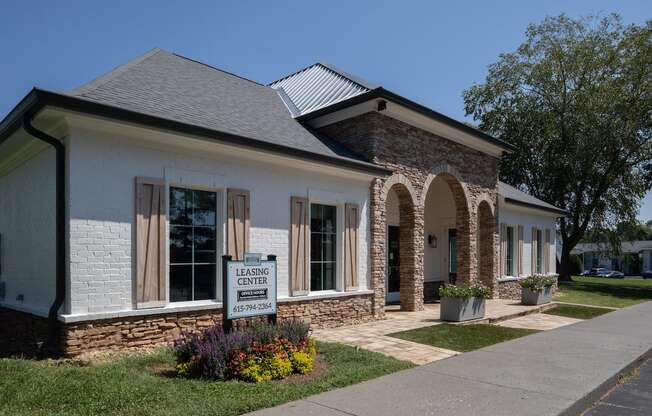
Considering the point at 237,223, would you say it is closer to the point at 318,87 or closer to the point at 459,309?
the point at 459,309

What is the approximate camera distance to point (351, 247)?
35.1 feet

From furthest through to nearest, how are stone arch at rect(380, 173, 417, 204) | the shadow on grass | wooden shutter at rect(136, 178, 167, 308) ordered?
the shadow on grass
stone arch at rect(380, 173, 417, 204)
wooden shutter at rect(136, 178, 167, 308)

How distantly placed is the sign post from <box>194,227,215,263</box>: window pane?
1477 millimetres

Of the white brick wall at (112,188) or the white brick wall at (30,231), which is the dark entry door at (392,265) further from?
the white brick wall at (30,231)

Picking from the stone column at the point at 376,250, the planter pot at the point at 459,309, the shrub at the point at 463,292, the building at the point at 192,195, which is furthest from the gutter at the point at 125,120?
the planter pot at the point at 459,309

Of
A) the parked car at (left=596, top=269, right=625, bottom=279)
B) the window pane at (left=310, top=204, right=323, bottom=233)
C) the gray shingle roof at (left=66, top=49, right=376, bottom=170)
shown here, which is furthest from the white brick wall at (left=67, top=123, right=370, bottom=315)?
the parked car at (left=596, top=269, right=625, bottom=279)

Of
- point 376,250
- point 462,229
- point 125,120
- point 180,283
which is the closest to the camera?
point 125,120

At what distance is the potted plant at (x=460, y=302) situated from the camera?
36.1 feet

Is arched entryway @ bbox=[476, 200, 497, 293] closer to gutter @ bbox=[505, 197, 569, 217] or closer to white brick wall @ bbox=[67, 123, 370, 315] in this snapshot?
gutter @ bbox=[505, 197, 569, 217]

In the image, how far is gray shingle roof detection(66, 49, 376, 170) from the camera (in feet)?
26.2

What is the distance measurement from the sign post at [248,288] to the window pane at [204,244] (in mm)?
1477

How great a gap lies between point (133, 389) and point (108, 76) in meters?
6.17

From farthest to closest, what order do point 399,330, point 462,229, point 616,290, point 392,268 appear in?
1. point 616,290
2. point 462,229
3. point 392,268
4. point 399,330

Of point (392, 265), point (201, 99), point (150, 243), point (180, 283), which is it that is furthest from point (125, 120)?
point (392, 265)
